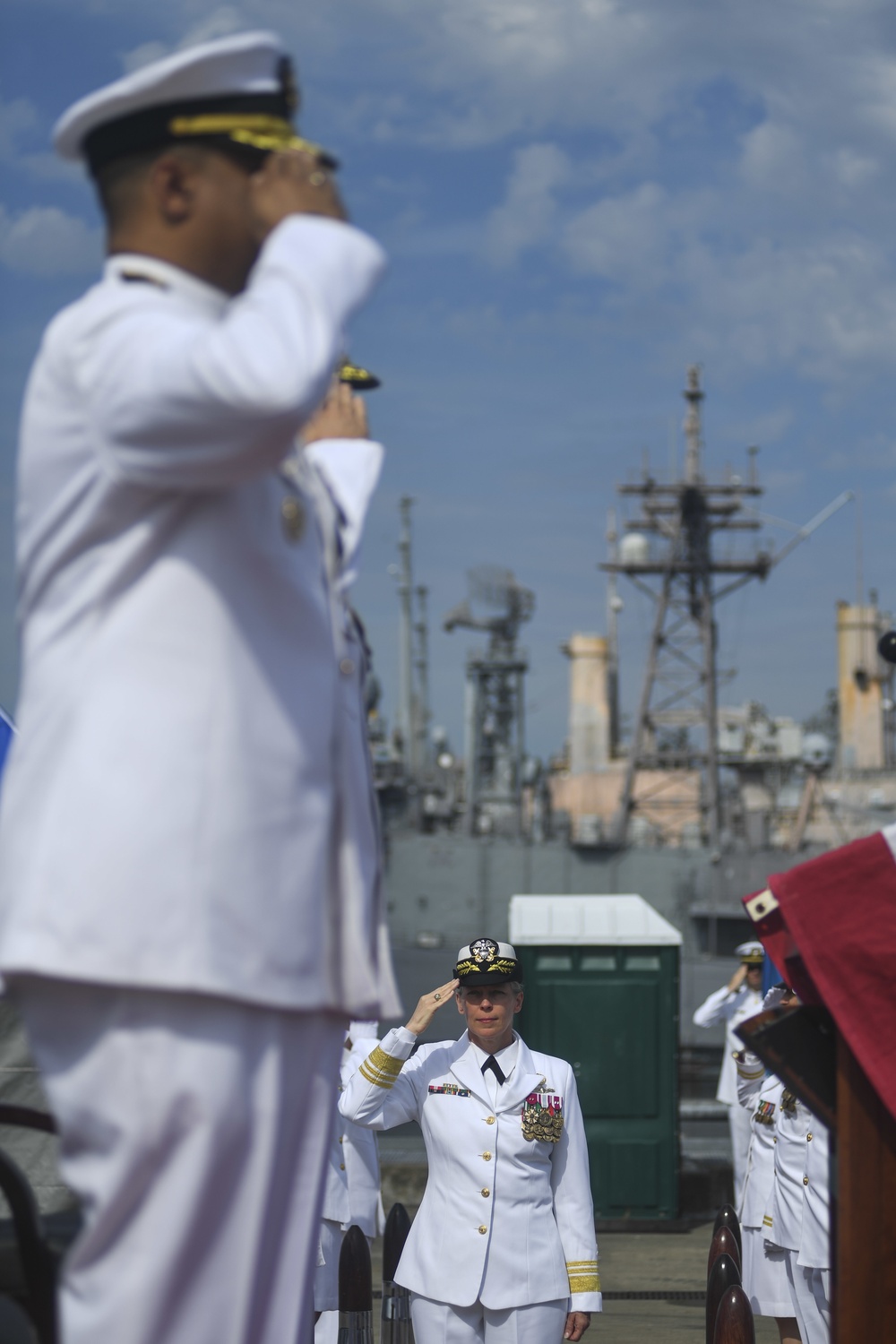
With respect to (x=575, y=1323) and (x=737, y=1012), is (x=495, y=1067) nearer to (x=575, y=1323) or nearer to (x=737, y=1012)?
(x=575, y=1323)

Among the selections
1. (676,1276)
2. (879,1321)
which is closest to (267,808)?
(879,1321)

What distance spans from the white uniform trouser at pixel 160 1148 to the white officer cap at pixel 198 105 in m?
1.01

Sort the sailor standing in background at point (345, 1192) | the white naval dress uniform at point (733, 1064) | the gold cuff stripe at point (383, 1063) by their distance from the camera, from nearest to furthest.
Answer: the gold cuff stripe at point (383, 1063), the sailor standing in background at point (345, 1192), the white naval dress uniform at point (733, 1064)

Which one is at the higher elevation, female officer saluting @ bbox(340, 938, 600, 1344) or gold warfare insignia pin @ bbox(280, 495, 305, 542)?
gold warfare insignia pin @ bbox(280, 495, 305, 542)

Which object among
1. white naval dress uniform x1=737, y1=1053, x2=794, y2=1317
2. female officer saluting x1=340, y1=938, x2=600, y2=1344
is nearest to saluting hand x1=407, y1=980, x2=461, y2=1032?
female officer saluting x1=340, y1=938, x2=600, y2=1344

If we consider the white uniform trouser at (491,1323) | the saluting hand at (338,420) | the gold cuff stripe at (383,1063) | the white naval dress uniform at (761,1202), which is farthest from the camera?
the white naval dress uniform at (761,1202)

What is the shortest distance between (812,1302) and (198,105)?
6.08 metres

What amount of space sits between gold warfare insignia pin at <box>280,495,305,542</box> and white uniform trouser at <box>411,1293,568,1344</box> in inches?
141

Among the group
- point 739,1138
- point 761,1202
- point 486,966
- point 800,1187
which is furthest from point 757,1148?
point 486,966

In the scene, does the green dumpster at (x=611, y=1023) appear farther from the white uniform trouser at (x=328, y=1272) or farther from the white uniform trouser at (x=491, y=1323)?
the white uniform trouser at (x=491, y=1323)

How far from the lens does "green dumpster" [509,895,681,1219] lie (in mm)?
11422

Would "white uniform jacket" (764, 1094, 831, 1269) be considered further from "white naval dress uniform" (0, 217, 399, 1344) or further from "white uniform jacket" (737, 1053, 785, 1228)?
"white naval dress uniform" (0, 217, 399, 1344)

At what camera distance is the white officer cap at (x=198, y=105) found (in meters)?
1.85

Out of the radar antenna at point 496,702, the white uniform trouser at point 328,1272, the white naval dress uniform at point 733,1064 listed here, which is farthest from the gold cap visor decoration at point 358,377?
the radar antenna at point 496,702
